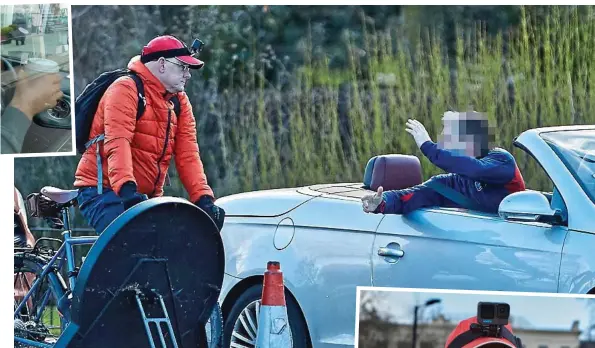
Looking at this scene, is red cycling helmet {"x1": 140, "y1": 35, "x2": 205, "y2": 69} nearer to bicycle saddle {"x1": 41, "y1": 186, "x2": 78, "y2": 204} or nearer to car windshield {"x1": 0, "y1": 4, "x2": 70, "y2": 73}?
bicycle saddle {"x1": 41, "y1": 186, "x2": 78, "y2": 204}

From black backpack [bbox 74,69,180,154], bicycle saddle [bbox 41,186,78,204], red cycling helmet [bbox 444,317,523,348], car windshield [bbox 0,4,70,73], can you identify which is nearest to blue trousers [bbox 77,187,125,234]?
bicycle saddle [bbox 41,186,78,204]

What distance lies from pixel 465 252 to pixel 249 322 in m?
1.44

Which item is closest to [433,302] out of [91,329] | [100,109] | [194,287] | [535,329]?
[535,329]

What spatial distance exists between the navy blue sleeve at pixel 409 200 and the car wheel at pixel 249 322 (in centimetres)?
77

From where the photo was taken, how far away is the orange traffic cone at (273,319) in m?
6.45

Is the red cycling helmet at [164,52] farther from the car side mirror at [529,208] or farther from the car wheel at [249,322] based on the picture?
the car side mirror at [529,208]

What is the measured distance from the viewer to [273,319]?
21.2ft

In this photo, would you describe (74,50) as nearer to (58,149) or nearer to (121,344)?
(58,149)

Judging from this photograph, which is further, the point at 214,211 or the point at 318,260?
the point at 214,211

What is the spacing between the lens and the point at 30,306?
7398mm

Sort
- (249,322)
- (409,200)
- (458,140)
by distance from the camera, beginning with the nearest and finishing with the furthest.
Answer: (409,200), (458,140), (249,322)

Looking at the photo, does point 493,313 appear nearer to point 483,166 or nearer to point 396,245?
point 396,245

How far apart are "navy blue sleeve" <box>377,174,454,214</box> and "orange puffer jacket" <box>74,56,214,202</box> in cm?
107

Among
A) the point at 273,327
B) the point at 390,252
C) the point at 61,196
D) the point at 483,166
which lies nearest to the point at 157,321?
the point at 273,327
